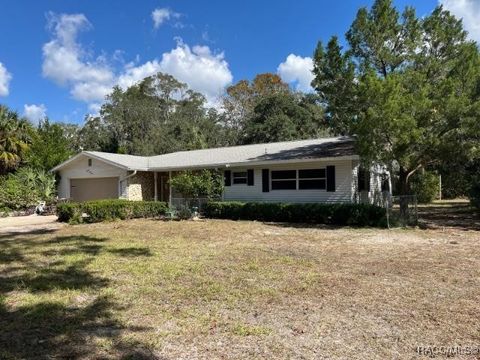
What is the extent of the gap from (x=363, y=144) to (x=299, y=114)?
2444cm

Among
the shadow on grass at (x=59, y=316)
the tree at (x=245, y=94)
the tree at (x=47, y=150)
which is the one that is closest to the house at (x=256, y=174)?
the tree at (x=47, y=150)

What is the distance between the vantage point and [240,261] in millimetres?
8609

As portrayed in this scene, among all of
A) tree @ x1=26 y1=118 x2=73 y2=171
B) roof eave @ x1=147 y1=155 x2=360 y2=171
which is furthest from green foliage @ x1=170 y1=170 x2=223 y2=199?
tree @ x1=26 y1=118 x2=73 y2=171

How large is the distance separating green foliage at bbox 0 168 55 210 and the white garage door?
129 centimetres

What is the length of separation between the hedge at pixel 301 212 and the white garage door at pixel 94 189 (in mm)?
7279

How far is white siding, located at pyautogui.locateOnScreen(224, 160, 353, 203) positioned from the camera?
1658cm

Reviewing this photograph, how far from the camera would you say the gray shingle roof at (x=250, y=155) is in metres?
17.8

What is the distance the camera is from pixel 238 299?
5.89 meters

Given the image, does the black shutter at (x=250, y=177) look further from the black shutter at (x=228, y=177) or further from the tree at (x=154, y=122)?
the tree at (x=154, y=122)

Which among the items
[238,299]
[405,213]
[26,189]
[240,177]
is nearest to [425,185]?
[405,213]

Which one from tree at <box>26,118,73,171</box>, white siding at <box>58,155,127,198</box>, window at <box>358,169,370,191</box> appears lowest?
window at <box>358,169,370,191</box>

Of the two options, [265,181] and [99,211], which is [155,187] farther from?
[265,181]

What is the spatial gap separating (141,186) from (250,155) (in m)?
7.20

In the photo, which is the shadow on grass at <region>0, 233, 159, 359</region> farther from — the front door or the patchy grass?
the front door
